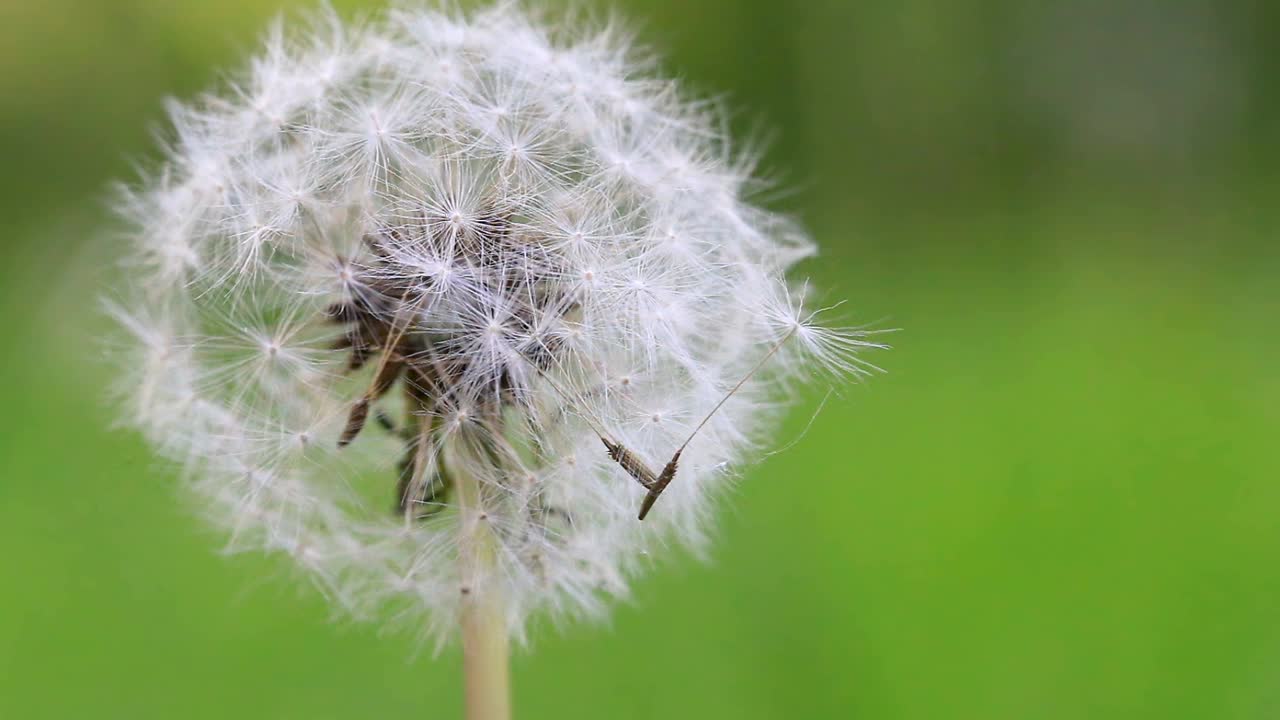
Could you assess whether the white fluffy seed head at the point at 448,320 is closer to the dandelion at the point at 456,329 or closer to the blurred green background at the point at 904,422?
the dandelion at the point at 456,329

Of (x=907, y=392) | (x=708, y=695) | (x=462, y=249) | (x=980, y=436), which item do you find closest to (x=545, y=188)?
(x=462, y=249)

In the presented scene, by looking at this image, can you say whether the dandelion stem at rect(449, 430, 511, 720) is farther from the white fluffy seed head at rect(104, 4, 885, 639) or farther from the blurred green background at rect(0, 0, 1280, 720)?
the blurred green background at rect(0, 0, 1280, 720)

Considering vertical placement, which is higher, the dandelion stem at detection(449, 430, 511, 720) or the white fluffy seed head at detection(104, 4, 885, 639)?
the white fluffy seed head at detection(104, 4, 885, 639)

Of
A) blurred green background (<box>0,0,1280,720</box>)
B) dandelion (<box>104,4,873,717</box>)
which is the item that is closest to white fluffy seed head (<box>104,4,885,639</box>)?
dandelion (<box>104,4,873,717</box>)

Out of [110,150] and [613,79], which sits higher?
[110,150]

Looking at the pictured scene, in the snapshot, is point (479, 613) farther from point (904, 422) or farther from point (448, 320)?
point (904, 422)

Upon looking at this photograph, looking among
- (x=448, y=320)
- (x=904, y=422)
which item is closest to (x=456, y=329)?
(x=448, y=320)

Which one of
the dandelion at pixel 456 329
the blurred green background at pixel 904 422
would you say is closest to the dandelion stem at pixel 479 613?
the dandelion at pixel 456 329

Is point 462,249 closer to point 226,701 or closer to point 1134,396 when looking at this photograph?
point 226,701
